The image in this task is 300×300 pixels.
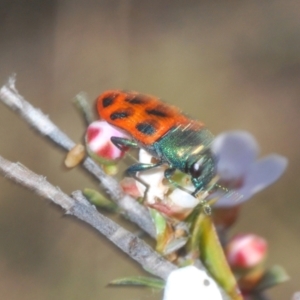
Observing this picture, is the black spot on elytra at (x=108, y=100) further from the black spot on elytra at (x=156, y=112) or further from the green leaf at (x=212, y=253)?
the green leaf at (x=212, y=253)

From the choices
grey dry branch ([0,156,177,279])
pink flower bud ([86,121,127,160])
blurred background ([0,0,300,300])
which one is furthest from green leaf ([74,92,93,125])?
blurred background ([0,0,300,300])

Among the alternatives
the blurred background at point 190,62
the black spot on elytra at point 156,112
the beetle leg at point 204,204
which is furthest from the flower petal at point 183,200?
the blurred background at point 190,62

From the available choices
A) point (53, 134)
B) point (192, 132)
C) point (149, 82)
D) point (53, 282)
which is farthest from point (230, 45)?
point (53, 134)

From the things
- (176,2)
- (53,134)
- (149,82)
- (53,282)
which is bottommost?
(53,282)

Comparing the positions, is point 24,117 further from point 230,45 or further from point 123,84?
point 230,45

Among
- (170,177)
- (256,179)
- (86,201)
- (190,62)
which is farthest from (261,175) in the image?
(190,62)

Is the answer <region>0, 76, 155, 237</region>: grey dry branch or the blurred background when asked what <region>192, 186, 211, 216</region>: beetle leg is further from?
the blurred background
